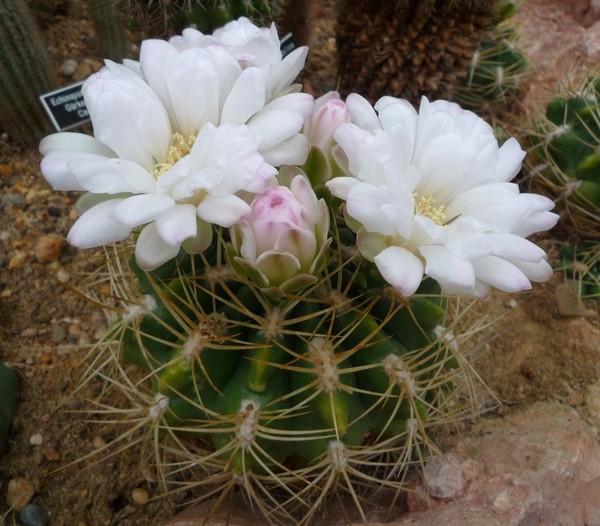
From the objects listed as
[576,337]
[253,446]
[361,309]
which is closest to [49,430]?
[253,446]

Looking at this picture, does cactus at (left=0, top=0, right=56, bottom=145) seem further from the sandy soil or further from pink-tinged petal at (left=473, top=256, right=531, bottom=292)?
pink-tinged petal at (left=473, top=256, right=531, bottom=292)

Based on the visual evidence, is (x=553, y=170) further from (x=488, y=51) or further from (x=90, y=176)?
(x=90, y=176)

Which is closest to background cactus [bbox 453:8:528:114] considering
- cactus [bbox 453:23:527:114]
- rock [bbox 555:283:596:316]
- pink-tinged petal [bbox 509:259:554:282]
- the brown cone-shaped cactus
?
cactus [bbox 453:23:527:114]

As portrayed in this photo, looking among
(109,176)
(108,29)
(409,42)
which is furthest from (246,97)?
(108,29)

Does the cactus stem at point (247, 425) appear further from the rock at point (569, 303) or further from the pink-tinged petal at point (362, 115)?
the rock at point (569, 303)

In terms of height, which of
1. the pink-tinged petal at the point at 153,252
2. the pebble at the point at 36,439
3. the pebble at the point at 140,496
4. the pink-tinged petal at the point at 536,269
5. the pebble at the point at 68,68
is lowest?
the pebble at the point at 140,496

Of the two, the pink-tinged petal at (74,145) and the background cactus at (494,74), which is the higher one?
Result: the pink-tinged petal at (74,145)

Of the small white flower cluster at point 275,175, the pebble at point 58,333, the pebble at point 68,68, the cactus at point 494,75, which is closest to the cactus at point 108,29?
the pebble at point 68,68
